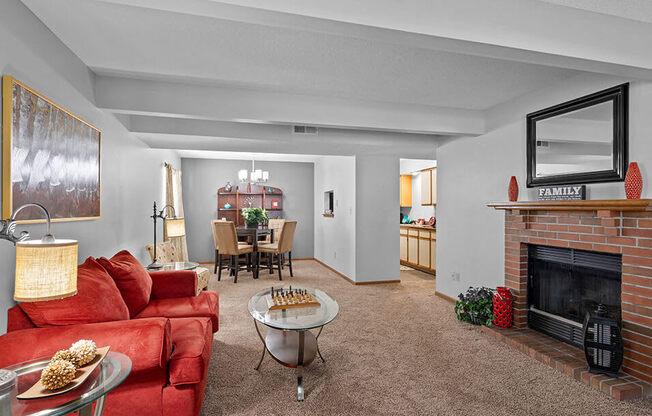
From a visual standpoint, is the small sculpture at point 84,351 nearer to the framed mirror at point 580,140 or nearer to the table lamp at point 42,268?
the table lamp at point 42,268

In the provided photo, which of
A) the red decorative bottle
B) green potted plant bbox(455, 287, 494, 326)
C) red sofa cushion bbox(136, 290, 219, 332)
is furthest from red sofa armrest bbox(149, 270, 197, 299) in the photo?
the red decorative bottle

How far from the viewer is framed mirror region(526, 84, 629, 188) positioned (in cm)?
258

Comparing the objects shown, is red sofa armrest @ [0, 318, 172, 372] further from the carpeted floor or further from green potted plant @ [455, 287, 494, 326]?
green potted plant @ [455, 287, 494, 326]

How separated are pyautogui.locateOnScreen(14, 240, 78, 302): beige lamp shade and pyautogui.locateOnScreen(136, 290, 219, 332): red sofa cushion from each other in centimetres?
131

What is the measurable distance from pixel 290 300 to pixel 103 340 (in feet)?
4.42

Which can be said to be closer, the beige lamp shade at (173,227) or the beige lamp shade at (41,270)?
the beige lamp shade at (41,270)

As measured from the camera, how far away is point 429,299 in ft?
15.5

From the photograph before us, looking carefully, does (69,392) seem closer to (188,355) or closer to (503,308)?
(188,355)

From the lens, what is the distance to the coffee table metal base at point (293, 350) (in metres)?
2.40

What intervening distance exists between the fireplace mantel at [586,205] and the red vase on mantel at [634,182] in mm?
96

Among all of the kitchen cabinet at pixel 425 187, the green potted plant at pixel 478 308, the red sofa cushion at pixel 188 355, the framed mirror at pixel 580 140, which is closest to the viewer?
the red sofa cushion at pixel 188 355

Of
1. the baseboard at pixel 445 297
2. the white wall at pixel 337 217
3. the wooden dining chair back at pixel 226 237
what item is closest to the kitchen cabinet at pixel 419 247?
the baseboard at pixel 445 297

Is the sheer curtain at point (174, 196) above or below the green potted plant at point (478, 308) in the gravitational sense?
above

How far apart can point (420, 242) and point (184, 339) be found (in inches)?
216
